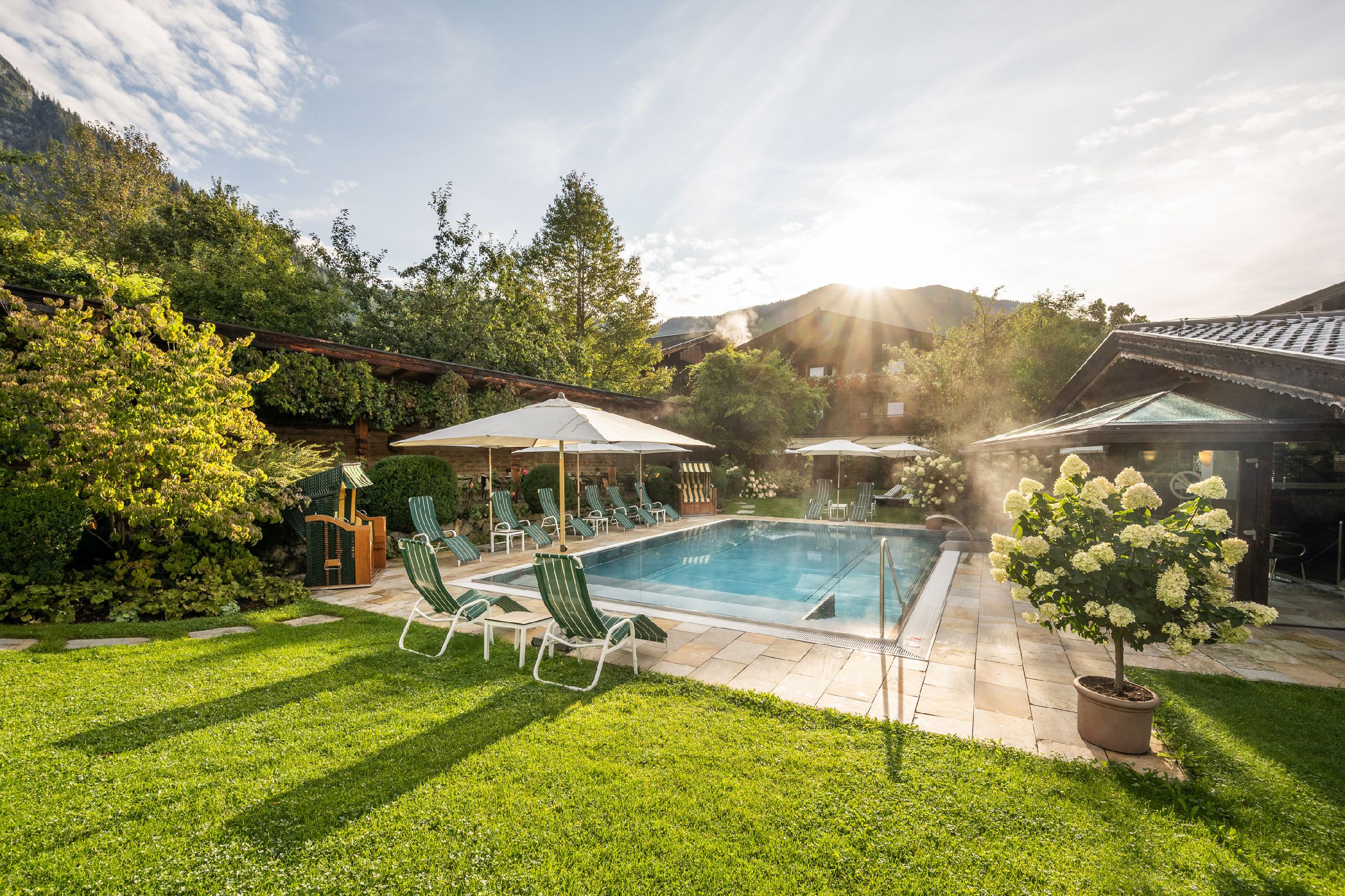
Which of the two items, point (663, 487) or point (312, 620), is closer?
point (312, 620)

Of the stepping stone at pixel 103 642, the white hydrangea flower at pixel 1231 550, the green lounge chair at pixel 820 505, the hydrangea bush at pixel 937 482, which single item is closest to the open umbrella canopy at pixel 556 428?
the stepping stone at pixel 103 642

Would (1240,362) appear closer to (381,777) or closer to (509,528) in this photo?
(381,777)

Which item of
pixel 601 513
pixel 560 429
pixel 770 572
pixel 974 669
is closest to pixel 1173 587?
pixel 974 669

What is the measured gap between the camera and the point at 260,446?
853 centimetres

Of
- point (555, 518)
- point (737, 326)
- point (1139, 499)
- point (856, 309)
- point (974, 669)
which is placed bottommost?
point (974, 669)

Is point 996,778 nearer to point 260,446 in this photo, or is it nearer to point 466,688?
point 466,688

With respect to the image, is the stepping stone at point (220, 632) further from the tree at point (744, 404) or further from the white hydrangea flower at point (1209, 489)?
the tree at point (744, 404)

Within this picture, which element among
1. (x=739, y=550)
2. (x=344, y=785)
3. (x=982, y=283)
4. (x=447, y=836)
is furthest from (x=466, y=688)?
(x=982, y=283)

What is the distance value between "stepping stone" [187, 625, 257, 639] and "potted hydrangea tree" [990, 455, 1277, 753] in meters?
6.86

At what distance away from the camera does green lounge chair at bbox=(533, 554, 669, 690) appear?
178 inches

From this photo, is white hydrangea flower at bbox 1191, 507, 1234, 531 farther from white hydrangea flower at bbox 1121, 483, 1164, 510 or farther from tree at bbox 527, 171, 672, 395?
tree at bbox 527, 171, 672, 395

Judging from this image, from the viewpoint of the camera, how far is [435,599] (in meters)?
5.34

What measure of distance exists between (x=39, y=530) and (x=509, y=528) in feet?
21.7

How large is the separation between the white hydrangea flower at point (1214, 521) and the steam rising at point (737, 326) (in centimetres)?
2316
